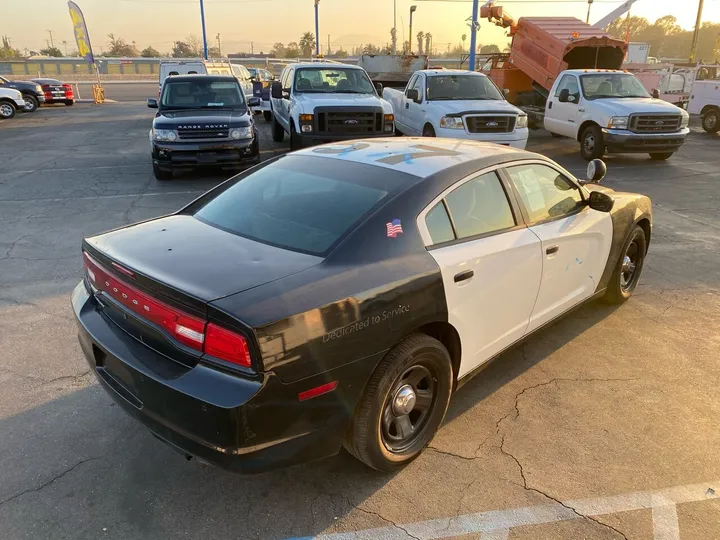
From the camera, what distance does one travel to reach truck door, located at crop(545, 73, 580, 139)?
13.0 meters

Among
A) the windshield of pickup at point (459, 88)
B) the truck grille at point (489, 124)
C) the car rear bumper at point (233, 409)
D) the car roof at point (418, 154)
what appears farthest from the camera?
the windshield of pickup at point (459, 88)

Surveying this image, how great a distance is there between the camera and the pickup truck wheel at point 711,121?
1702 centimetres

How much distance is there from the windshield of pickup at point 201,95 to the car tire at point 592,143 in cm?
776

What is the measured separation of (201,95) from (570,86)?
8.72m

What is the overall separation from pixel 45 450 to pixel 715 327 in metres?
5.04

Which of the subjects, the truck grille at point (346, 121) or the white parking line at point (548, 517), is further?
the truck grille at point (346, 121)

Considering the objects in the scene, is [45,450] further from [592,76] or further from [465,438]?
[592,76]

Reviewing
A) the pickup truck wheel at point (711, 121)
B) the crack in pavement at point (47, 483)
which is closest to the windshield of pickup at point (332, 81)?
the crack in pavement at point (47, 483)

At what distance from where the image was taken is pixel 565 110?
13.4m

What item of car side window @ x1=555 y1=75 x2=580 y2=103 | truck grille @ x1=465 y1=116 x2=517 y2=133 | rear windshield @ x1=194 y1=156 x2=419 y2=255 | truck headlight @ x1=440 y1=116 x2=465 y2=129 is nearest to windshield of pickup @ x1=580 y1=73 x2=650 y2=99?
car side window @ x1=555 y1=75 x2=580 y2=103

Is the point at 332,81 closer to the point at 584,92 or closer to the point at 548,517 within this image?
the point at 584,92

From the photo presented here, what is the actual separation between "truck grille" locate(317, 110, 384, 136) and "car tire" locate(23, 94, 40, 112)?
17206 mm

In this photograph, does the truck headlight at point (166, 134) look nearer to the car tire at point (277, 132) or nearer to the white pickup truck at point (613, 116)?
the car tire at point (277, 132)

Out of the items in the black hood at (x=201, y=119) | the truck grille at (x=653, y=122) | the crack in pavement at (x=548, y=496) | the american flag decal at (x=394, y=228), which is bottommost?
the crack in pavement at (x=548, y=496)
